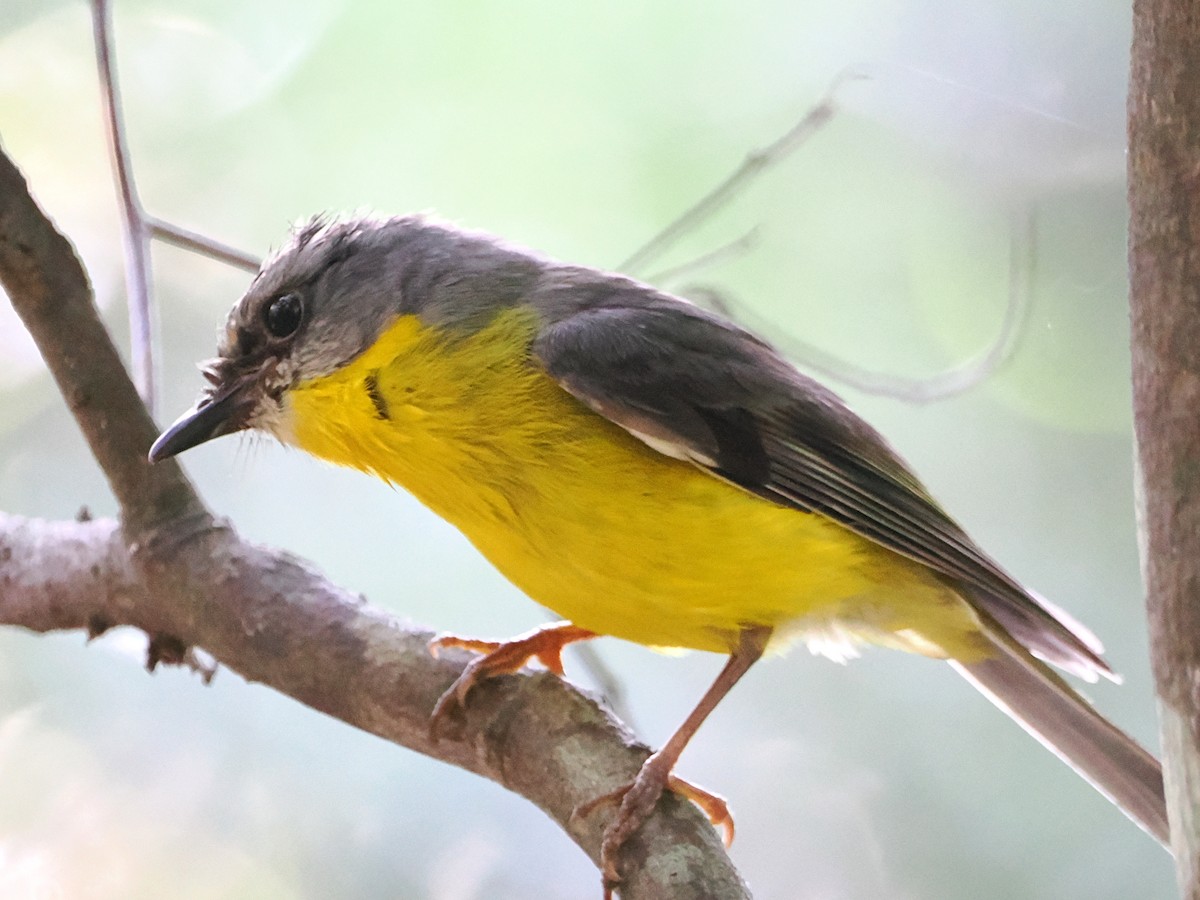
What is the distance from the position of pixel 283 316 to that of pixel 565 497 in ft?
1.97

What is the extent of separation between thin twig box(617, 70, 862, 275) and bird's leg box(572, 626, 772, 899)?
1091 mm

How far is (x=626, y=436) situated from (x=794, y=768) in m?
1.39

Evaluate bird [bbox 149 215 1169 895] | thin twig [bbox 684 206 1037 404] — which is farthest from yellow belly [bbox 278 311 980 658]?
thin twig [bbox 684 206 1037 404]

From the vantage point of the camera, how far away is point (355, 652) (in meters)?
1.67

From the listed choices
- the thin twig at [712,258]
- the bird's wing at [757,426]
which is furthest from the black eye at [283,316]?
the thin twig at [712,258]

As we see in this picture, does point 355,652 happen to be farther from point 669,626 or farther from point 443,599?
point 443,599

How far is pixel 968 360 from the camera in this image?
2643 mm

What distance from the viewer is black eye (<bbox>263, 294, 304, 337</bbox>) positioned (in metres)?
1.75

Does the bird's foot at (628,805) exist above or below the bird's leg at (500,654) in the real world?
above

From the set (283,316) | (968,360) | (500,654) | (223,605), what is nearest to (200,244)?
(283,316)

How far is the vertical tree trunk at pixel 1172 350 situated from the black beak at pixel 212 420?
1.25 m

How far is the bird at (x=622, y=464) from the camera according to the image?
1.51 metres

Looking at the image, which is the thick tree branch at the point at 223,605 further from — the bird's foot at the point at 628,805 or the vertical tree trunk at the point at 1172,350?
the vertical tree trunk at the point at 1172,350

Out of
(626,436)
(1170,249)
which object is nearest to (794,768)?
(626,436)
